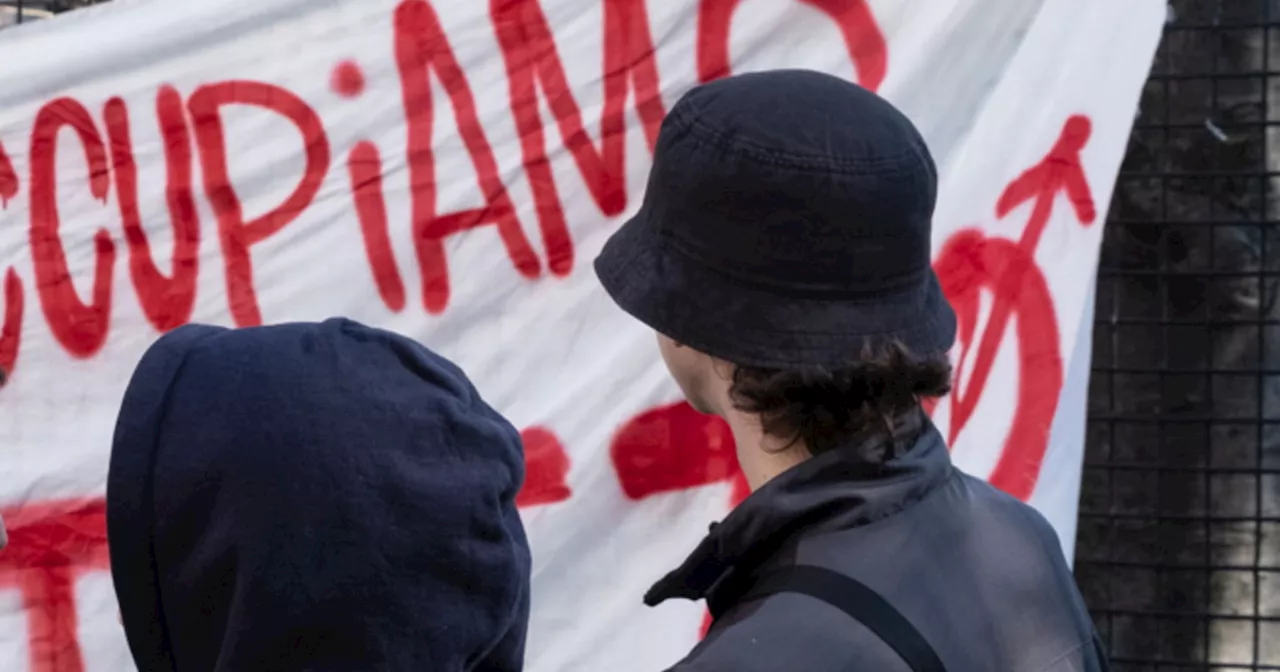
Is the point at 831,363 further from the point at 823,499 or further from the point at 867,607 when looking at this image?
the point at 867,607

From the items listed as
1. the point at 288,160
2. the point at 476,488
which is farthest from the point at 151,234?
the point at 476,488

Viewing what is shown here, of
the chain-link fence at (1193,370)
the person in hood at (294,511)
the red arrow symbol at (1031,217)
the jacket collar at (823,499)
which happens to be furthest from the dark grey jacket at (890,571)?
the chain-link fence at (1193,370)

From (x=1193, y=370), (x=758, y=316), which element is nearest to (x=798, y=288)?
(x=758, y=316)

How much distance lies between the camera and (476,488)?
102 centimetres

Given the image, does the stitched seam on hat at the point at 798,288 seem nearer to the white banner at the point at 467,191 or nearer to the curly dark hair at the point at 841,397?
the curly dark hair at the point at 841,397

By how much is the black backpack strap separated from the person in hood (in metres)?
0.27

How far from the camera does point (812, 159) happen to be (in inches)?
46.2

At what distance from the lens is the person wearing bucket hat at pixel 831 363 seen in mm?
1148

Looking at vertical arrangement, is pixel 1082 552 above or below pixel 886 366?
below

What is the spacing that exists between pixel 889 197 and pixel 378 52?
1.34m

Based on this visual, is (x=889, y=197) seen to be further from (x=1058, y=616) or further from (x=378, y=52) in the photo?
(x=378, y=52)

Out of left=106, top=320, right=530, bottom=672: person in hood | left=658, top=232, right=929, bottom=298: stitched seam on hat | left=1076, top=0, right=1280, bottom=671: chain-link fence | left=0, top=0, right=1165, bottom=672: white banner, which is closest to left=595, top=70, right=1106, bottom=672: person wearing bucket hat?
left=658, top=232, right=929, bottom=298: stitched seam on hat

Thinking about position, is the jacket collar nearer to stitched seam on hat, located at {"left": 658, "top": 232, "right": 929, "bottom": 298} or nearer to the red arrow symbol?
stitched seam on hat, located at {"left": 658, "top": 232, "right": 929, "bottom": 298}

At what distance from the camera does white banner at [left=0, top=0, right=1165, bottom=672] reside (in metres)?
2.28
